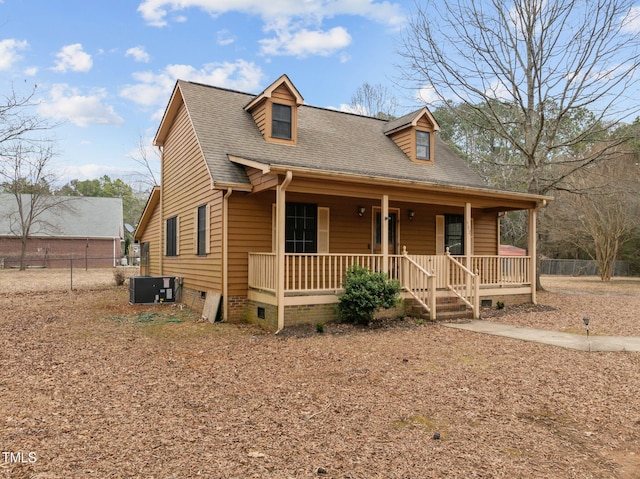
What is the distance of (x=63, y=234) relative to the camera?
34156 mm

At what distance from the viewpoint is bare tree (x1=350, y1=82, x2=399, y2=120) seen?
106 ft

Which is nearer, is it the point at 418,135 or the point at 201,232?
the point at 201,232

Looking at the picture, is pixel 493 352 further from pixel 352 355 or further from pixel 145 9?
pixel 145 9

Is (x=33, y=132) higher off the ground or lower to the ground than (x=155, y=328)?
higher

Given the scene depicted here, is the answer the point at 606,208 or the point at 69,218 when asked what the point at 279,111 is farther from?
the point at 69,218

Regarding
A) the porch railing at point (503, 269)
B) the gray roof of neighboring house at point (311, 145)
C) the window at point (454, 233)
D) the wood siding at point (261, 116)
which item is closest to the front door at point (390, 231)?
the gray roof of neighboring house at point (311, 145)

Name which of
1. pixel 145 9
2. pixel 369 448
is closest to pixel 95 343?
pixel 369 448

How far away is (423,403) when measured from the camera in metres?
4.65

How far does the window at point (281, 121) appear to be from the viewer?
11805mm

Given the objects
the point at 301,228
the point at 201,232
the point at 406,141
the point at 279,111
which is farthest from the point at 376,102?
the point at 201,232

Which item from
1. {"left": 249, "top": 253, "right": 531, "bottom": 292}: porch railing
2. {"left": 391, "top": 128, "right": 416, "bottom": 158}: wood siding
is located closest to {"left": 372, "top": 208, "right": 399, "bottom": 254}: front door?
{"left": 249, "top": 253, "right": 531, "bottom": 292}: porch railing

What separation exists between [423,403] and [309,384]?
1401 mm

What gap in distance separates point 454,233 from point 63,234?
3151 cm

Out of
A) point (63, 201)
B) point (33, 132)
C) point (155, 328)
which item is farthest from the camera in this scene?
point (63, 201)
